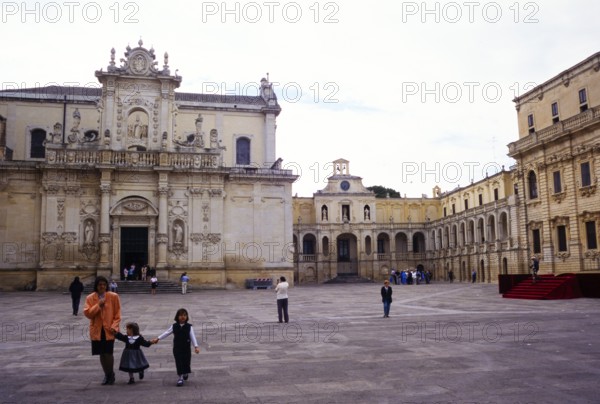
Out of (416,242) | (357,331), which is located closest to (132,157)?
(357,331)

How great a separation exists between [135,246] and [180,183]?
5.90m

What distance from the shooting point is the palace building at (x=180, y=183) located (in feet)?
118

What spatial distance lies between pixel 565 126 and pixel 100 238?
33.1m

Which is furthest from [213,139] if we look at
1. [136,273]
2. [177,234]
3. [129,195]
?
[136,273]

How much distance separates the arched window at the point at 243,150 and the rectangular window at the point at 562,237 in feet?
88.0

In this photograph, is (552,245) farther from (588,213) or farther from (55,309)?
(55,309)

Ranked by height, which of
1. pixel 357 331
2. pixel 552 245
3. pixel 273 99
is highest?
pixel 273 99

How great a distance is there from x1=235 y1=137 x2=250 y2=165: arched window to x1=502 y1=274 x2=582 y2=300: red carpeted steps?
2828cm

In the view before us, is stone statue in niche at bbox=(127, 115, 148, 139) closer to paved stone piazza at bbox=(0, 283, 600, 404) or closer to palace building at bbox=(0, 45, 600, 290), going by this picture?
palace building at bbox=(0, 45, 600, 290)

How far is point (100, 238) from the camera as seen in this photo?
40.9 metres

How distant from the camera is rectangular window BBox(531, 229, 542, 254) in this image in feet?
127

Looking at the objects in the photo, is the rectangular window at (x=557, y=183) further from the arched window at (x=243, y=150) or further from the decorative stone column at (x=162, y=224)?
the decorative stone column at (x=162, y=224)

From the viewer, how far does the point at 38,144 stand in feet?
155

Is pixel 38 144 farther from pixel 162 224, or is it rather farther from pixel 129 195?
Answer: pixel 162 224
